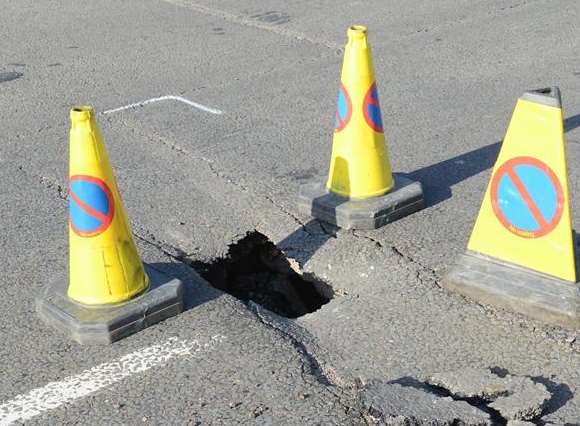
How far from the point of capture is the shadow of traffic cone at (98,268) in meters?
4.33

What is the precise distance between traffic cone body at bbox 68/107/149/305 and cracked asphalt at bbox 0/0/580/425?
0.27m

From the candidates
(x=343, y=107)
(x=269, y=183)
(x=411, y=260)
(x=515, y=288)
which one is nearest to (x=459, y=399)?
(x=515, y=288)

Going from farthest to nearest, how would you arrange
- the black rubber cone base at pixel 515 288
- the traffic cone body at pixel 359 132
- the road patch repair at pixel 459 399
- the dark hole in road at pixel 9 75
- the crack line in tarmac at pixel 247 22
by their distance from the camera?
the crack line in tarmac at pixel 247 22
the dark hole in road at pixel 9 75
the traffic cone body at pixel 359 132
the black rubber cone base at pixel 515 288
the road patch repair at pixel 459 399

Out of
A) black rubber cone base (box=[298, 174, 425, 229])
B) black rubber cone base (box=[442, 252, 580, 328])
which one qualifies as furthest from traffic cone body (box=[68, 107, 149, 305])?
black rubber cone base (box=[442, 252, 580, 328])

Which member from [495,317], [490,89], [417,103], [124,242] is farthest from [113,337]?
[490,89]

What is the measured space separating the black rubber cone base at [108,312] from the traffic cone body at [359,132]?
1.26 meters

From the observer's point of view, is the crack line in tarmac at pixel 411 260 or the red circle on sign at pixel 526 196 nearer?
the red circle on sign at pixel 526 196

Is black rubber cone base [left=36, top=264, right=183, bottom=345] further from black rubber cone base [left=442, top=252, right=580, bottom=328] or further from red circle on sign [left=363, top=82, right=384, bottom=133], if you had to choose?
red circle on sign [left=363, top=82, right=384, bottom=133]

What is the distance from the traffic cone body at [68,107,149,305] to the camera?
14.3 feet

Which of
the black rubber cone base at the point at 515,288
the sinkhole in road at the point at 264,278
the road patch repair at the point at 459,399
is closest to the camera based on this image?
the road patch repair at the point at 459,399

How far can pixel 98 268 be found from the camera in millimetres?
4430

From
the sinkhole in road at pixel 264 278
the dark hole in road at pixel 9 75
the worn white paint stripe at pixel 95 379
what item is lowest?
the sinkhole in road at pixel 264 278

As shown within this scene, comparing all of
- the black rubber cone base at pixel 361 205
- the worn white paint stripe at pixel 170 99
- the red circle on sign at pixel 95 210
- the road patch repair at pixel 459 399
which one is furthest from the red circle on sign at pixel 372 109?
the worn white paint stripe at pixel 170 99

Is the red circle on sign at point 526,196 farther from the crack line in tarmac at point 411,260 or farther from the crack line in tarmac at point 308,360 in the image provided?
the crack line in tarmac at point 308,360
